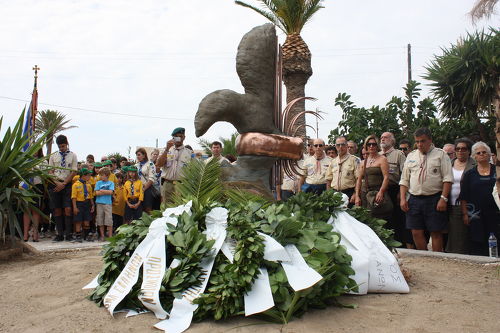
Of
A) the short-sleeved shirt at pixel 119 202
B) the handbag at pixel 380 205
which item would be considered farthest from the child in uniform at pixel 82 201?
the handbag at pixel 380 205

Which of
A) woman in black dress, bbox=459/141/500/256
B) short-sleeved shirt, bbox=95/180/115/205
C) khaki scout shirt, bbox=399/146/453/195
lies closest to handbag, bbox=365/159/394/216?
khaki scout shirt, bbox=399/146/453/195

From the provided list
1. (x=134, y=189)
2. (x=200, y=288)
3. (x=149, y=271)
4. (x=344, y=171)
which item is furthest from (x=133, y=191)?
(x=200, y=288)

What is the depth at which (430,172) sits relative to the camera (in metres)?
5.84

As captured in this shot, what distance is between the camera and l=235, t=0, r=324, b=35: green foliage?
13.8m

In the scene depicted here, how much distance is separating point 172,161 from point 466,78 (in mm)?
8884

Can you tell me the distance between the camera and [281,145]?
4.77 meters

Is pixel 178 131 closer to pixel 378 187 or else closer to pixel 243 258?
pixel 378 187

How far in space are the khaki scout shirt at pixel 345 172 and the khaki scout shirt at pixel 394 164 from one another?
506 millimetres

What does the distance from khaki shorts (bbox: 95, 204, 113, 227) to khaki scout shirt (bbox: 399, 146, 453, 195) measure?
5380mm

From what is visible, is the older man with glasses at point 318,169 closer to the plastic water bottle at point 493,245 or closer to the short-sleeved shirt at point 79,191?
the plastic water bottle at point 493,245

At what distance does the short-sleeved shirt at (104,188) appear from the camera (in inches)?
335

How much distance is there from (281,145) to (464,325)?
2.42m

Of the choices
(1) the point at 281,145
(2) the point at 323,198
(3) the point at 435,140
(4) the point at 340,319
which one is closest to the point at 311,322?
(4) the point at 340,319

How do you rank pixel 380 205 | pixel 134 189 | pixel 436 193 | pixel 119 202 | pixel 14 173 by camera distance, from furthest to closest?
pixel 119 202 → pixel 134 189 → pixel 380 205 → pixel 436 193 → pixel 14 173
